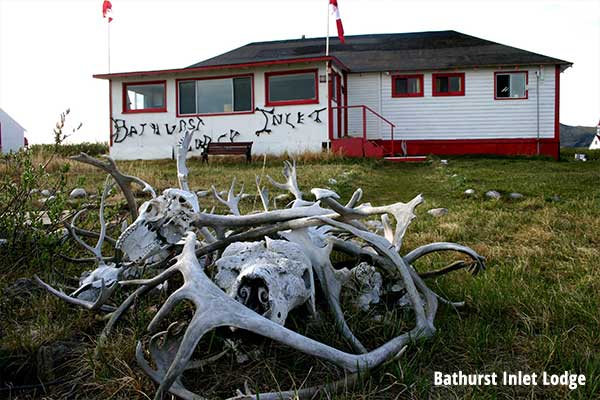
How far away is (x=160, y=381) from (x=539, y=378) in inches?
59.1

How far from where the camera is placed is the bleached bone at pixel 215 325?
1.88 m

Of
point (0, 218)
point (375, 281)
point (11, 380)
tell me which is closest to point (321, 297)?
point (375, 281)

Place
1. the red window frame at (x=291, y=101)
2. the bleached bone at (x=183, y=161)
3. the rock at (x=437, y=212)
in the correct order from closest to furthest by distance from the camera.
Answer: the bleached bone at (x=183, y=161) → the rock at (x=437, y=212) → the red window frame at (x=291, y=101)

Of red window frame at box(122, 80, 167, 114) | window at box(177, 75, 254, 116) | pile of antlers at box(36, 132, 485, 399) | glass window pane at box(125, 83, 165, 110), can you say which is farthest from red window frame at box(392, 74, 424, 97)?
pile of antlers at box(36, 132, 485, 399)

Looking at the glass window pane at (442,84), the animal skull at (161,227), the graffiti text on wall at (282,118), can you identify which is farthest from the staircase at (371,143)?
the animal skull at (161,227)

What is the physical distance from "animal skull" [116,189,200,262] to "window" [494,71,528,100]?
20.7 metres

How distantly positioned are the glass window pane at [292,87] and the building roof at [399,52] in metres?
1.37

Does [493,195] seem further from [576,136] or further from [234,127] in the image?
[576,136]

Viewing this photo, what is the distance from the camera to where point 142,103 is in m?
22.0

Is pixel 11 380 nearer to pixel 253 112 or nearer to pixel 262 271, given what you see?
pixel 262 271

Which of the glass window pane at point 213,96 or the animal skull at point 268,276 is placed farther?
the glass window pane at point 213,96

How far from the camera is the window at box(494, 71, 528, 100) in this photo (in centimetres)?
2119

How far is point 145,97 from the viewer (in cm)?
2209

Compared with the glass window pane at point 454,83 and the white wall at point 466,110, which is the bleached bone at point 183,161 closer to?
the white wall at point 466,110
